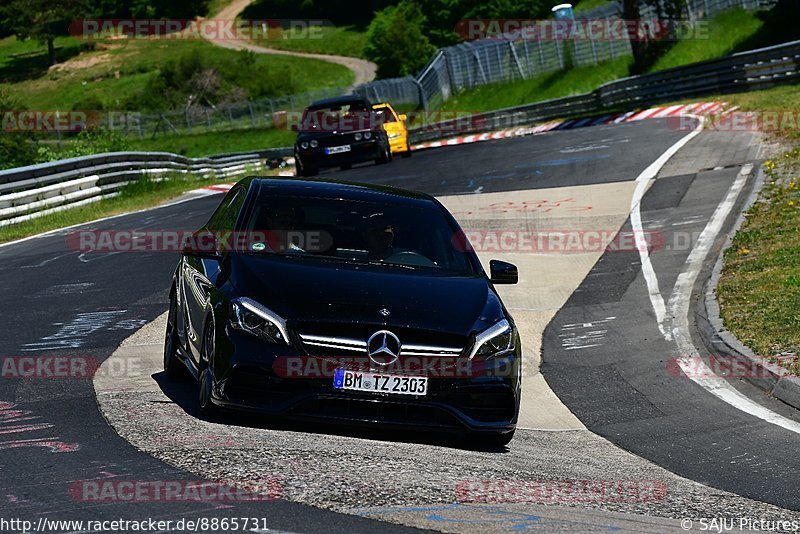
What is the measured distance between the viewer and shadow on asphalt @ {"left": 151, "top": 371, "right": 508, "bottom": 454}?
739 cm

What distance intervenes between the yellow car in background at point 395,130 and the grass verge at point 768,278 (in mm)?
14273

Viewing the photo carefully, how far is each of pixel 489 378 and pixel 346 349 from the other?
35.9 inches

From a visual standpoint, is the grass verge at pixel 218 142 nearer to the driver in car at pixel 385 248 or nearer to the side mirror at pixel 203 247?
→ the side mirror at pixel 203 247

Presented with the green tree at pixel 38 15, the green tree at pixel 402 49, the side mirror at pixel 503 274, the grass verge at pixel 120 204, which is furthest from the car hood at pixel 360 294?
the green tree at pixel 38 15

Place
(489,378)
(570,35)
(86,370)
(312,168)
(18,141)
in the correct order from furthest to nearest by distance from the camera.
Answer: (570,35)
(18,141)
(312,168)
(86,370)
(489,378)

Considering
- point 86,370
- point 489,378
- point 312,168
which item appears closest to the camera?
point 489,378

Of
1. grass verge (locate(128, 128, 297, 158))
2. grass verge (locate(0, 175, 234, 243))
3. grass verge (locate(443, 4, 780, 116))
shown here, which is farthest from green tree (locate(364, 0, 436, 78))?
grass verge (locate(0, 175, 234, 243))

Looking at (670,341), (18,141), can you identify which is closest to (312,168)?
(18,141)

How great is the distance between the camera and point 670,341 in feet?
39.4

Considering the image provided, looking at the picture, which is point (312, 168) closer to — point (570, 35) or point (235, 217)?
point (235, 217)

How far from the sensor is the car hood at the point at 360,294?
23.7ft

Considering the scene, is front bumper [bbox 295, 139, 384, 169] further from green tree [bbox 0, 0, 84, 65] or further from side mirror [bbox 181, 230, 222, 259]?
green tree [bbox 0, 0, 84, 65]

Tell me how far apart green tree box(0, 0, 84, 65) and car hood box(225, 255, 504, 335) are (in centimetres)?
10714

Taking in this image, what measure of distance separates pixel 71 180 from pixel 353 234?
1804 cm
